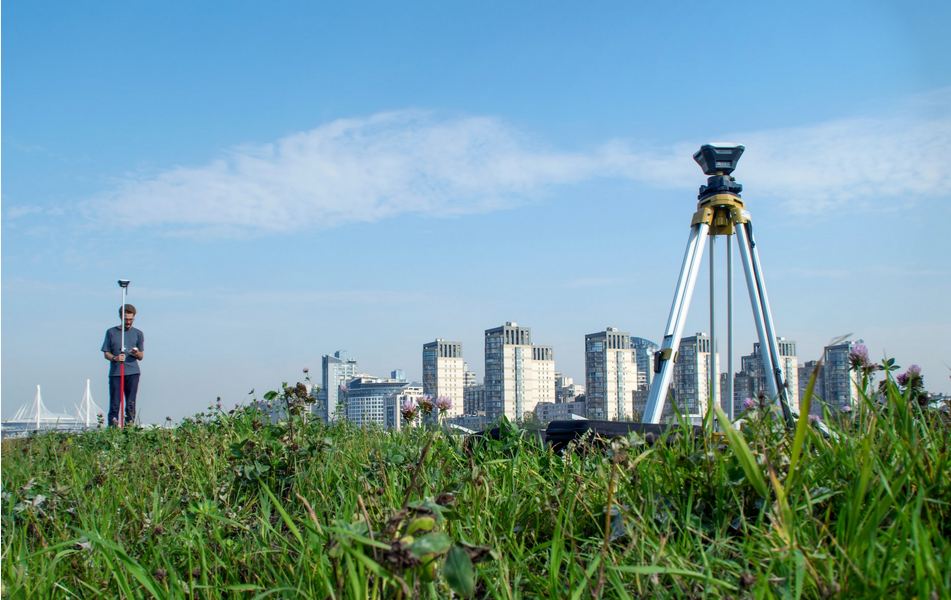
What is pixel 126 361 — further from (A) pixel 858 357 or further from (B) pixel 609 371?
(B) pixel 609 371

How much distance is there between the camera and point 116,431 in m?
5.70

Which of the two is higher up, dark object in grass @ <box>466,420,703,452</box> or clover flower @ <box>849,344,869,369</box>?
clover flower @ <box>849,344,869,369</box>

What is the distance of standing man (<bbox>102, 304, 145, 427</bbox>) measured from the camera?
320 inches

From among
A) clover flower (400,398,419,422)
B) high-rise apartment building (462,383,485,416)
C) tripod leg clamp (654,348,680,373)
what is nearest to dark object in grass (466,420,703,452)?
clover flower (400,398,419,422)

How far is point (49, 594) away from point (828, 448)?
2.10m

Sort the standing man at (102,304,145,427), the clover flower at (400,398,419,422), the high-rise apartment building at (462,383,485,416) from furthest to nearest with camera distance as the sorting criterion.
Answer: the high-rise apartment building at (462,383,485,416)
the standing man at (102,304,145,427)
the clover flower at (400,398,419,422)

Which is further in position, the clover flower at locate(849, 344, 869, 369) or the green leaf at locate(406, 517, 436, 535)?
the clover flower at locate(849, 344, 869, 369)

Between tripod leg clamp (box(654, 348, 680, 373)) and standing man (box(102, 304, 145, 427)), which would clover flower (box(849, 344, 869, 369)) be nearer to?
tripod leg clamp (box(654, 348, 680, 373))

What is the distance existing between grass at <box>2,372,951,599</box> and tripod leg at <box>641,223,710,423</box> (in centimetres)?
87

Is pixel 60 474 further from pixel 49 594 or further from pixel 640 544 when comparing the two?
pixel 640 544

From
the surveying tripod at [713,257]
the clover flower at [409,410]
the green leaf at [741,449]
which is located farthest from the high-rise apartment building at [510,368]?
→ the green leaf at [741,449]

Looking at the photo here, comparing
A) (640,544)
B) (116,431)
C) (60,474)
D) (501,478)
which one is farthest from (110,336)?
(640,544)

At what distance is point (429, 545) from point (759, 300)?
3.49 metres

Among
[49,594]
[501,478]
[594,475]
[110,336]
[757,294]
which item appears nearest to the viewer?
[49,594]
